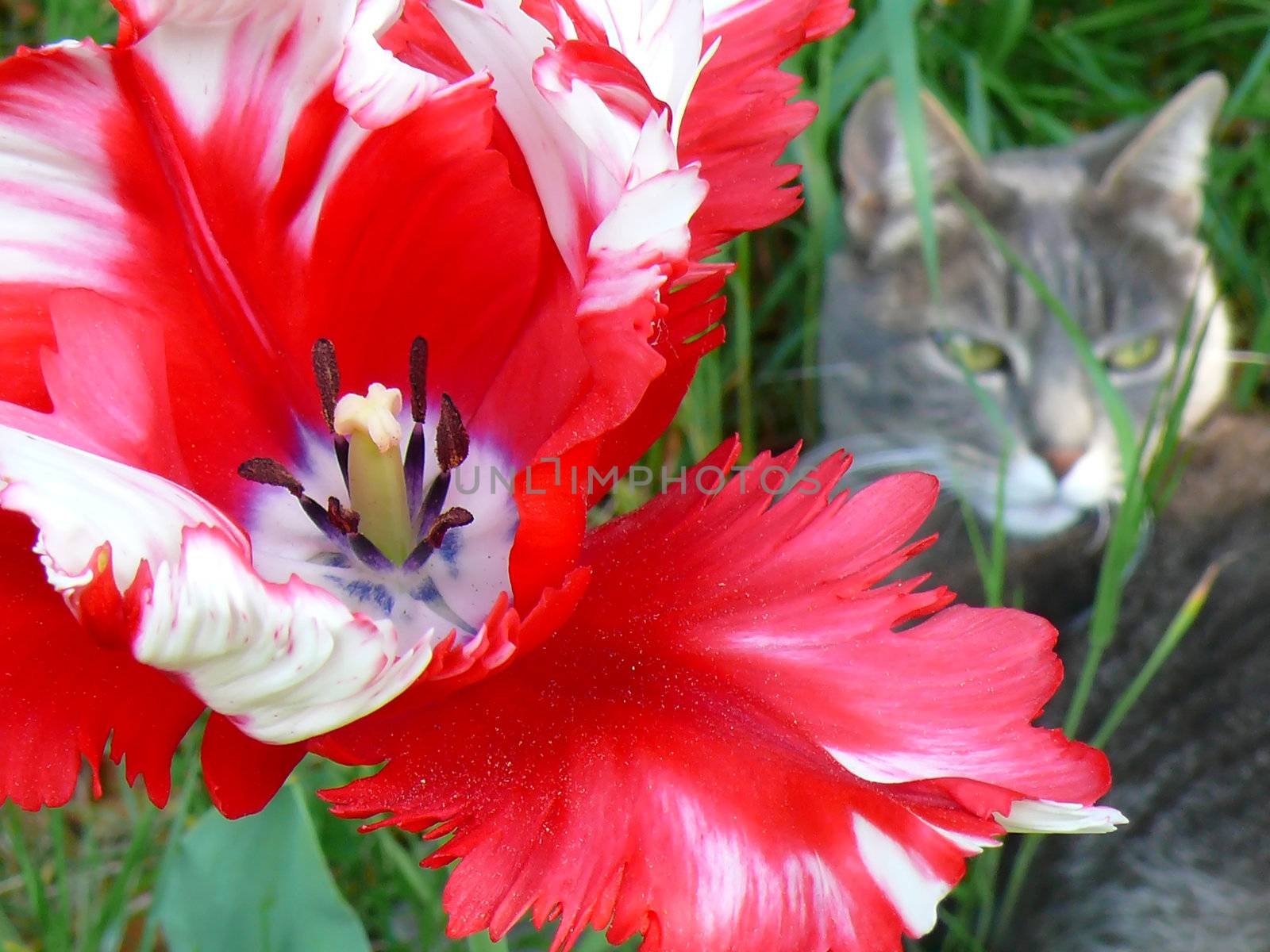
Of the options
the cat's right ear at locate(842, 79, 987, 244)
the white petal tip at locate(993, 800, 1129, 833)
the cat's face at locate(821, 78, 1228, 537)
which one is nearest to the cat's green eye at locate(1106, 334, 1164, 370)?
the cat's face at locate(821, 78, 1228, 537)

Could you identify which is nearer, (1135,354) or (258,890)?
(258,890)

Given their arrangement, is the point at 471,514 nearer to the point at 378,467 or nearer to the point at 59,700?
the point at 378,467

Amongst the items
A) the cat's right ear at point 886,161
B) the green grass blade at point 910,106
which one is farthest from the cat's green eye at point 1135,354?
the green grass blade at point 910,106

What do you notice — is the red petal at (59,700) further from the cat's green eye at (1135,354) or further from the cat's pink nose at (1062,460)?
the cat's green eye at (1135,354)

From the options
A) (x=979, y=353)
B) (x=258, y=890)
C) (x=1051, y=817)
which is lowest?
(x=979, y=353)

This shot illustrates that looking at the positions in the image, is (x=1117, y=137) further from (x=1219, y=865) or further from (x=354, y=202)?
(x=354, y=202)

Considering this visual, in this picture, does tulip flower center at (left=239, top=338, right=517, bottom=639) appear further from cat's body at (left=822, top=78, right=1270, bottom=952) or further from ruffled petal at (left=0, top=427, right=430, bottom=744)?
cat's body at (left=822, top=78, right=1270, bottom=952)

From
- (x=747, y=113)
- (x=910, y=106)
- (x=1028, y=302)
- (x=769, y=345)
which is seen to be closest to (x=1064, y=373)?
(x=1028, y=302)
